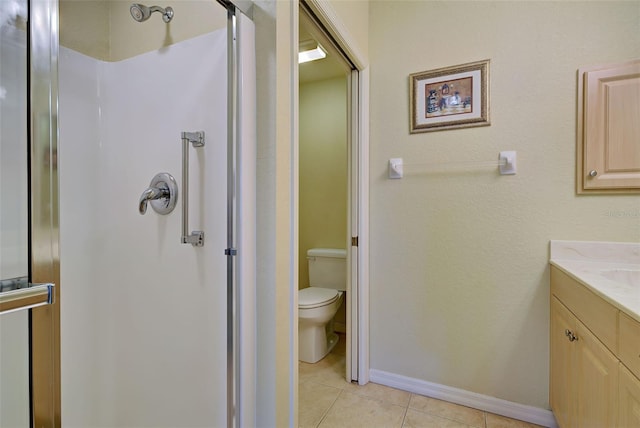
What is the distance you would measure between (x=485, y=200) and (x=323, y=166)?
4.96ft

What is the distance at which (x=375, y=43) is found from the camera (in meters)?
1.90

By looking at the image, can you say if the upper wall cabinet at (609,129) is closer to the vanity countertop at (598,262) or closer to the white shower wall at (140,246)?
the vanity countertop at (598,262)

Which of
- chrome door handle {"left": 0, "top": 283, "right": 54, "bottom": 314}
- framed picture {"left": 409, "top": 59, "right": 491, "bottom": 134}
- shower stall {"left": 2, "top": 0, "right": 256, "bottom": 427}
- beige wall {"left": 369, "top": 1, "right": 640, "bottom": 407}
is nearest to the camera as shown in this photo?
chrome door handle {"left": 0, "top": 283, "right": 54, "bottom": 314}

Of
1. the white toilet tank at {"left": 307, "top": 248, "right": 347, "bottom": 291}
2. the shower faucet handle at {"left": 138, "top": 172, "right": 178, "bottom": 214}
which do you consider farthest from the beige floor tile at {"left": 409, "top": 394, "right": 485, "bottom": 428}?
the shower faucet handle at {"left": 138, "top": 172, "right": 178, "bottom": 214}

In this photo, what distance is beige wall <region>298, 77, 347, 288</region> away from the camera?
108 inches

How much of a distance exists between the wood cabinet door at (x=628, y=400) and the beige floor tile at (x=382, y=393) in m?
1.08

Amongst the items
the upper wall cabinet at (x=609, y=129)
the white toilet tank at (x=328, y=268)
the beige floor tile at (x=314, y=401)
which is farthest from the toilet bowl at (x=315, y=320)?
the upper wall cabinet at (x=609, y=129)

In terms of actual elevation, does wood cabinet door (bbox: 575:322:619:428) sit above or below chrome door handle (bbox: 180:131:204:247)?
below

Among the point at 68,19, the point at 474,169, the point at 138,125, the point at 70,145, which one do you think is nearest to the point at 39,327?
the point at 138,125

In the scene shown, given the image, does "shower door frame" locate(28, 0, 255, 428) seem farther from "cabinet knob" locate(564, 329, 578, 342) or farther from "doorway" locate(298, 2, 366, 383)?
"doorway" locate(298, 2, 366, 383)

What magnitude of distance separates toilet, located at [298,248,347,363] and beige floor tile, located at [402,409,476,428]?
781 mm

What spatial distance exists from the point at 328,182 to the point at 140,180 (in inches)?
67.8

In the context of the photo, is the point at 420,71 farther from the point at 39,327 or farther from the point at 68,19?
the point at 39,327

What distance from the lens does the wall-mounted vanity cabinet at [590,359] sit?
793 mm
